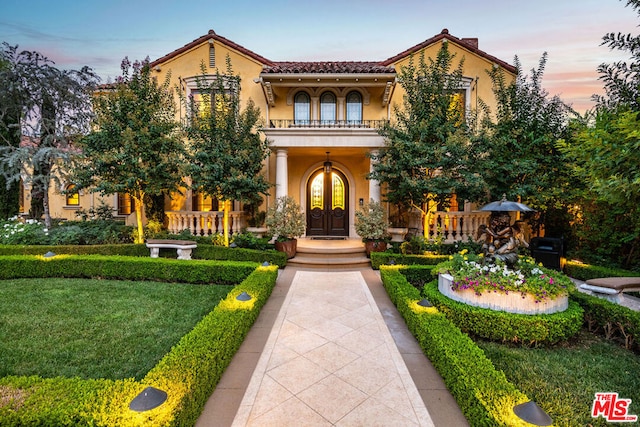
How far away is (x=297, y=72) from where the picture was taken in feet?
36.2

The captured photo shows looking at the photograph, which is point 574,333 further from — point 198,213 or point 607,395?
point 198,213

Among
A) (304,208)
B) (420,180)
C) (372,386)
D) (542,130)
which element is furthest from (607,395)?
(304,208)

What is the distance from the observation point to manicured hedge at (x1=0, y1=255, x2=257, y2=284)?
7.61m

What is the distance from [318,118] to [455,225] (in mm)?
7501

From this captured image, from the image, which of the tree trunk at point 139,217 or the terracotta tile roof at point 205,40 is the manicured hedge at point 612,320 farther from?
the terracotta tile roof at point 205,40

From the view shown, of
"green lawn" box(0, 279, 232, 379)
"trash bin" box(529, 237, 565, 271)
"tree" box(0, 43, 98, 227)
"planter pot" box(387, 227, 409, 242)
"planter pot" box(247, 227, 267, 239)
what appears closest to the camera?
"green lawn" box(0, 279, 232, 379)

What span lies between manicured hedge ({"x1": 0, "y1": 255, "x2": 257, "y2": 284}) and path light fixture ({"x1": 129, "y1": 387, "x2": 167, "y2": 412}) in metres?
5.13

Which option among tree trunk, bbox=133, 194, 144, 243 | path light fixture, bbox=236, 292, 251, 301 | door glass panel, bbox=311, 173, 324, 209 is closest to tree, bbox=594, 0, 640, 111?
path light fixture, bbox=236, 292, 251, 301

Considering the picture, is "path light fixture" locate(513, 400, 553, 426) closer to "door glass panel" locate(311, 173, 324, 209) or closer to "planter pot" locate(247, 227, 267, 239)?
"planter pot" locate(247, 227, 267, 239)

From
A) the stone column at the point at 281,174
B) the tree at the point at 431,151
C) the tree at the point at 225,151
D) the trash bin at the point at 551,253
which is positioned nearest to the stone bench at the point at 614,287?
the trash bin at the point at 551,253

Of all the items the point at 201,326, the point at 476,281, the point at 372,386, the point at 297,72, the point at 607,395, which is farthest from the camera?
the point at 297,72

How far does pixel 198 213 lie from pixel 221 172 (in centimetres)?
283

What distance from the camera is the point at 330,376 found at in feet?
12.1

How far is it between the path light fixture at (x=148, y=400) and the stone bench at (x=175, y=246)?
734 cm
